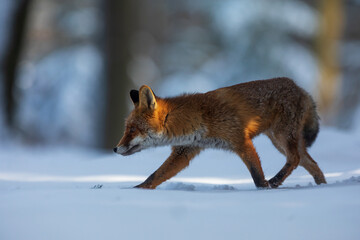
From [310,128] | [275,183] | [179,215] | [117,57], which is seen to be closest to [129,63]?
[117,57]

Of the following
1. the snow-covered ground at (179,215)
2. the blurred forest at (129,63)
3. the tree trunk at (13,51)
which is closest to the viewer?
the snow-covered ground at (179,215)

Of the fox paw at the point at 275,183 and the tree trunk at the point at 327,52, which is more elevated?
the tree trunk at the point at 327,52

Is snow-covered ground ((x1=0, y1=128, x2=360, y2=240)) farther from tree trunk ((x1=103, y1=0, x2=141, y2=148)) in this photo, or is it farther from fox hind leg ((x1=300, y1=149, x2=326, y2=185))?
tree trunk ((x1=103, y1=0, x2=141, y2=148))

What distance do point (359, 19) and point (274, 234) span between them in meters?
20.2

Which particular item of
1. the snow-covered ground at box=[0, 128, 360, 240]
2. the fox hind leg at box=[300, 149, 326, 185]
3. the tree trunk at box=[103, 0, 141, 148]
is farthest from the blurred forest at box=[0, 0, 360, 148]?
the snow-covered ground at box=[0, 128, 360, 240]

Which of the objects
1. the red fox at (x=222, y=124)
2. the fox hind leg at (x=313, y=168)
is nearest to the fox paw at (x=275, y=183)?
the red fox at (x=222, y=124)

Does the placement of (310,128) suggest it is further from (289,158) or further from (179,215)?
(179,215)

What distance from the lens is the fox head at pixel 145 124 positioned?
459cm

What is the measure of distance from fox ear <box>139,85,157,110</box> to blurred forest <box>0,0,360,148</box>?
6760 millimetres

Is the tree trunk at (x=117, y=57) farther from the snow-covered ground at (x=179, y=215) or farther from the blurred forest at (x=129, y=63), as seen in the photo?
the snow-covered ground at (x=179, y=215)

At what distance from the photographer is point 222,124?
4562 mm

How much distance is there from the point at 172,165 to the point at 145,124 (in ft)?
1.57

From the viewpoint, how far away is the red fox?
14.9 feet

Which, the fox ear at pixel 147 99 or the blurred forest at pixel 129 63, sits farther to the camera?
the blurred forest at pixel 129 63
